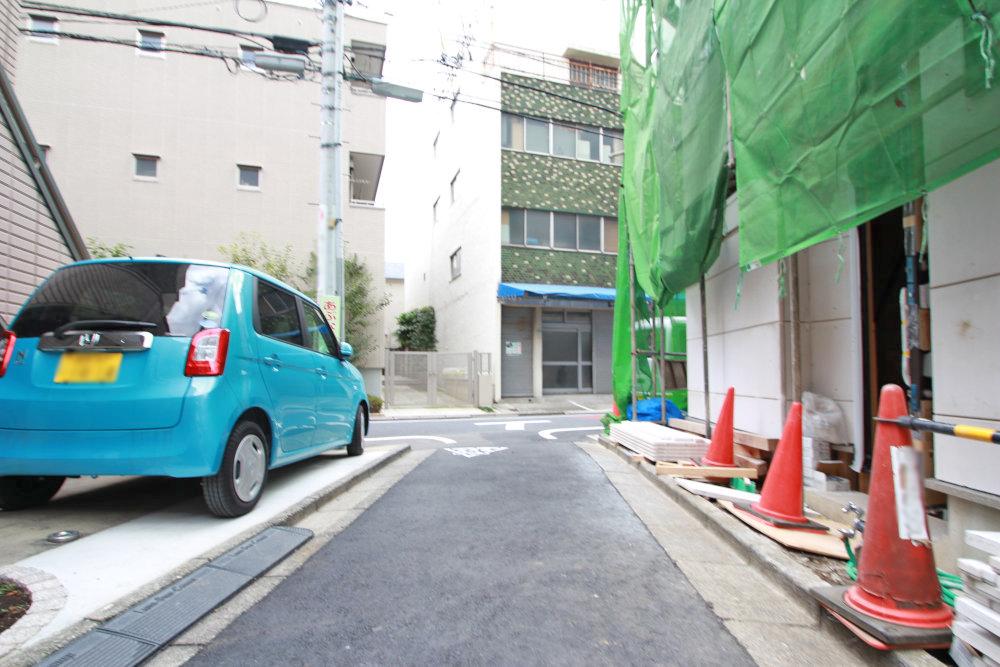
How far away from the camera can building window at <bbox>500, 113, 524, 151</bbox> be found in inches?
691

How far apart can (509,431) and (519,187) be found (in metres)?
9.64

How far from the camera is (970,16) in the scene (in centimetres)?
211

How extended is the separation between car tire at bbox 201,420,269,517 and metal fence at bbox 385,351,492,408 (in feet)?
39.5

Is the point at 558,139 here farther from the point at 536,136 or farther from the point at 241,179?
the point at 241,179

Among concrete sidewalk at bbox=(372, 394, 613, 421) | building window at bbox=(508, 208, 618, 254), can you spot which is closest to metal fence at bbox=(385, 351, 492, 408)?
concrete sidewalk at bbox=(372, 394, 613, 421)

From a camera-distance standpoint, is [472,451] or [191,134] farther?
[191,134]

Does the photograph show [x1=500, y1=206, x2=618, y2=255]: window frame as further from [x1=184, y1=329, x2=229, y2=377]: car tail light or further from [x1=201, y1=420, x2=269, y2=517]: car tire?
[x1=184, y1=329, x2=229, y2=377]: car tail light

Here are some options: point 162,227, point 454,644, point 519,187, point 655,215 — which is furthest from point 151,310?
point 519,187

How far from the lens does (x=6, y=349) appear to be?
3365 millimetres

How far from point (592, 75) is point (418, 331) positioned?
12604 millimetres

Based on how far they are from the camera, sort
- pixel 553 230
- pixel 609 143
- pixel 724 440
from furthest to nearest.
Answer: pixel 609 143, pixel 553 230, pixel 724 440

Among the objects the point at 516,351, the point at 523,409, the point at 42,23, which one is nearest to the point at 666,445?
the point at 523,409

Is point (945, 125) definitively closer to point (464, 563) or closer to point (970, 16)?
point (970, 16)

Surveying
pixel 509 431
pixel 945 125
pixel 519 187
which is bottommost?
pixel 509 431
